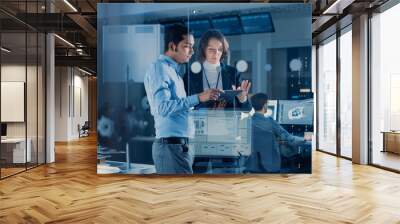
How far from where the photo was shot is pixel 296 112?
641cm

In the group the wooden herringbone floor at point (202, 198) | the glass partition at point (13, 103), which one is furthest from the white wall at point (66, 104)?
A: the wooden herringbone floor at point (202, 198)

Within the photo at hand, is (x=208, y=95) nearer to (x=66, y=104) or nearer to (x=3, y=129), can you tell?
(x=3, y=129)

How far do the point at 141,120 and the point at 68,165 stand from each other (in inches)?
108

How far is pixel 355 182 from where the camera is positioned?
6012 millimetres

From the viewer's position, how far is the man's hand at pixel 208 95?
21.0ft

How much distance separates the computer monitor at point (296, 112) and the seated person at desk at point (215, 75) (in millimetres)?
590

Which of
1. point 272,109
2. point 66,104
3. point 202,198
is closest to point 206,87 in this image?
point 272,109

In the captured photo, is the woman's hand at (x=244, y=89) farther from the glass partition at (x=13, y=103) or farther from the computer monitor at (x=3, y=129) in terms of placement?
the computer monitor at (x=3, y=129)

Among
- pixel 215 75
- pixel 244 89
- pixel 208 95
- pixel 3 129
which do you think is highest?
pixel 215 75

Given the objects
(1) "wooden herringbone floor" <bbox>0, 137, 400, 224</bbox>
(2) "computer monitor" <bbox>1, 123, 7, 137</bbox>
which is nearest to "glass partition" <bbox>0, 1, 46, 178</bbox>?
(2) "computer monitor" <bbox>1, 123, 7, 137</bbox>

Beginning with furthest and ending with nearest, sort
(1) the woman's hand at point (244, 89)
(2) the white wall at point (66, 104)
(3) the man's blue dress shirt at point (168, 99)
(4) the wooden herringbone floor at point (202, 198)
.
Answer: (2) the white wall at point (66, 104) < (1) the woman's hand at point (244, 89) < (3) the man's blue dress shirt at point (168, 99) < (4) the wooden herringbone floor at point (202, 198)

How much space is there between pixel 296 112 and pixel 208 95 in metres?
1.55

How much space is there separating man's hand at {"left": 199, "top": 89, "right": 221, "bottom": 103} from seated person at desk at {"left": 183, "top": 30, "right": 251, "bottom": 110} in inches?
2.3

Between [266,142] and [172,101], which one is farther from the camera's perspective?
[266,142]
